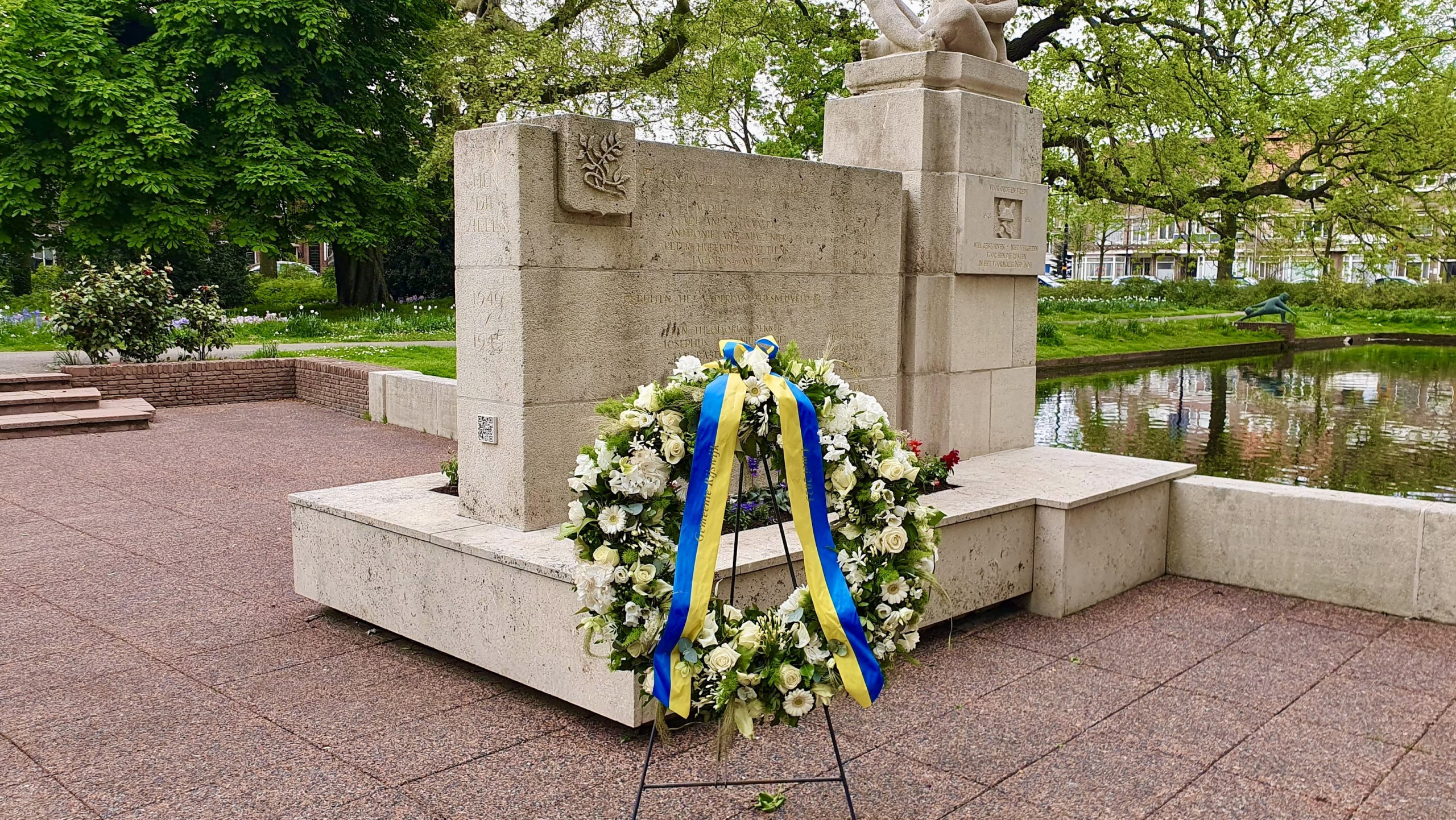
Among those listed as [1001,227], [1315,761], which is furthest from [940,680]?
[1001,227]

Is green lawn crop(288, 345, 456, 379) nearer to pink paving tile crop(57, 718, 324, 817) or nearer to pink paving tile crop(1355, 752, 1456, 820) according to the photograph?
pink paving tile crop(57, 718, 324, 817)

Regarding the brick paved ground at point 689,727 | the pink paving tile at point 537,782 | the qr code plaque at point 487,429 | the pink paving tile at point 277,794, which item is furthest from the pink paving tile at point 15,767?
the qr code plaque at point 487,429

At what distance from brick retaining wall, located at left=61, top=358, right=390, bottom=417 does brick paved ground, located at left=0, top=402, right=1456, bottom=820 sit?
805cm

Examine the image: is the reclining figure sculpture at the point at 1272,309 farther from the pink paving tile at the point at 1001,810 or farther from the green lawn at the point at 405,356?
the pink paving tile at the point at 1001,810

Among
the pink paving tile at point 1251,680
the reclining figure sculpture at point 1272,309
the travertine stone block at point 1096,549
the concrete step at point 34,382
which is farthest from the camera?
the reclining figure sculpture at point 1272,309

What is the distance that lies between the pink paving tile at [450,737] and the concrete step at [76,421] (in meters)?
10.0

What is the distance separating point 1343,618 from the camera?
6.33m

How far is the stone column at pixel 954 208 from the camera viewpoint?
755 cm

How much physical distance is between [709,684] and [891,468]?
2.82 ft

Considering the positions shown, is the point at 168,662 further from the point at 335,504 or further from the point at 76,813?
the point at 76,813

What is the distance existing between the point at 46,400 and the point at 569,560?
1130 cm

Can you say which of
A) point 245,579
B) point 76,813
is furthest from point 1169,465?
point 76,813

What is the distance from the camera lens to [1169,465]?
7.51m

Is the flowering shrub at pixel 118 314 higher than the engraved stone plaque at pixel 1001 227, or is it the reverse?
the engraved stone plaque at pixel 1001 227
